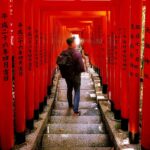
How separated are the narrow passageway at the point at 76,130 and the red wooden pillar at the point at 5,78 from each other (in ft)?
6.37

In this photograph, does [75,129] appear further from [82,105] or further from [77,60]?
[82,105]

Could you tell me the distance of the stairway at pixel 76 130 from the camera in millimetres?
7613

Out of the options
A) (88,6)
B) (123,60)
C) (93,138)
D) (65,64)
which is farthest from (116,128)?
(88,6)

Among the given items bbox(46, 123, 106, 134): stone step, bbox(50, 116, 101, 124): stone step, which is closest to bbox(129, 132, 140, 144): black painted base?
bbox(46, 123, 106, 134): stone step

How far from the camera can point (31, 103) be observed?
7.55 metres

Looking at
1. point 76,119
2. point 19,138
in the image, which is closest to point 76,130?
point 76,119

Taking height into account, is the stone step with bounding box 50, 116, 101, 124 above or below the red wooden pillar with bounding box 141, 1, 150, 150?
below

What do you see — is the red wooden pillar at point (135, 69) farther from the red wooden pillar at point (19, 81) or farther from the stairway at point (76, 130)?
the red wooden pillar at point (19, 81)

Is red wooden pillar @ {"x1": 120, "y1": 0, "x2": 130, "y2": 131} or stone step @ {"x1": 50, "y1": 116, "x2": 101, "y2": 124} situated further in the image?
stone step @ {"x1": 50, "y1": 116, "x2": 101, "y2": 124}

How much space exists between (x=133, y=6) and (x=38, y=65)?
387 cm

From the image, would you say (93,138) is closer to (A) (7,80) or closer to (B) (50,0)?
(A) (7,80)

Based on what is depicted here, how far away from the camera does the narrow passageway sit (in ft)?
25.0

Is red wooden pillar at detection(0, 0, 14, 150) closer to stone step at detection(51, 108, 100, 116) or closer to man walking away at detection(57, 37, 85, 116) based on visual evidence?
man walking away at detection(57, 37, 85, 116)

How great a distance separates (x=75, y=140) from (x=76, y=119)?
2.06 metres
